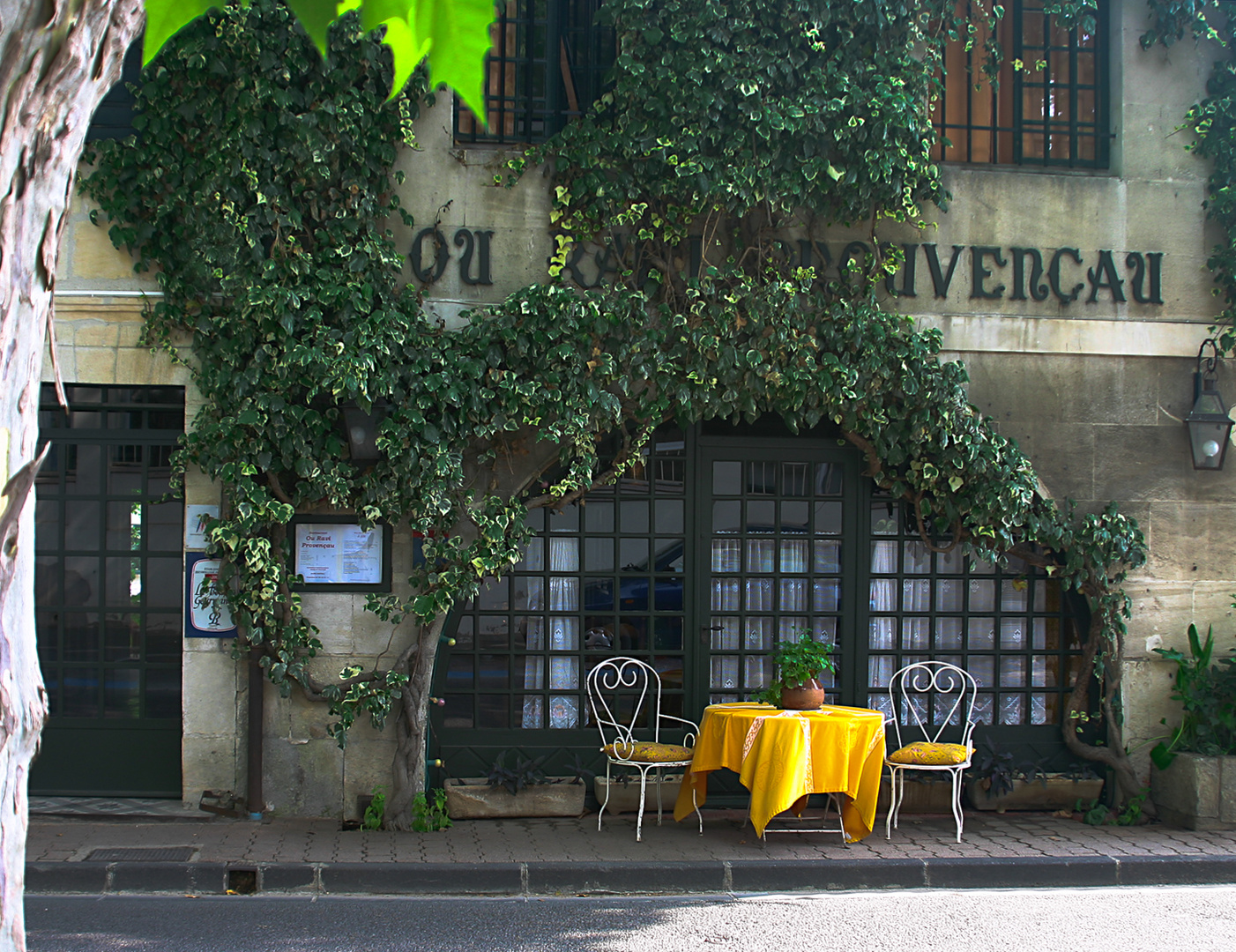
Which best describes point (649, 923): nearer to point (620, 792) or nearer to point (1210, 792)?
point (620, 792)

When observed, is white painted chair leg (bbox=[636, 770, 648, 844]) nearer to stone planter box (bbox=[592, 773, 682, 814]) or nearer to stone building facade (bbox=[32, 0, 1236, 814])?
stone planter box (bbox=[592, 773, 682, 814])

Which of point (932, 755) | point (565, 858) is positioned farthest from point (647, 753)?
point (932, 755)

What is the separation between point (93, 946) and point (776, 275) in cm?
562

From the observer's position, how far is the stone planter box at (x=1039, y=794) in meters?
8.02

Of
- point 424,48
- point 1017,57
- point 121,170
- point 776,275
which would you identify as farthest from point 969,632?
point 424,48

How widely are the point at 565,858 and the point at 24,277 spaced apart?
19.2 ft

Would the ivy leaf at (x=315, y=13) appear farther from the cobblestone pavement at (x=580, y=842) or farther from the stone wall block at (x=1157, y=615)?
the stone wall block at (x=1157, y=615)

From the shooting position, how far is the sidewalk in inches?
247

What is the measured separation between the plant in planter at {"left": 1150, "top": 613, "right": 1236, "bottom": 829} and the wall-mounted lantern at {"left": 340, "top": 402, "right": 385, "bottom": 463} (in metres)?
5.71

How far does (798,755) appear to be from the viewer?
22.1ft

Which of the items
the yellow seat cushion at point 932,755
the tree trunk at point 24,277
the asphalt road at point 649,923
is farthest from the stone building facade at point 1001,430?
the tree trunk at point 24,277

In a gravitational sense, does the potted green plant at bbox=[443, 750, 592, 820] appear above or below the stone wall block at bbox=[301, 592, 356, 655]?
below

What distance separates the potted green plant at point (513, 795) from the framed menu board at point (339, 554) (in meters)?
1.44

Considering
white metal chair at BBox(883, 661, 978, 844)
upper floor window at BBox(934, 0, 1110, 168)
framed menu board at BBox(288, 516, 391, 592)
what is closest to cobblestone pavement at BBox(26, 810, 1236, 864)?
white metal chair at BBox(883, 661, 978, 844)
